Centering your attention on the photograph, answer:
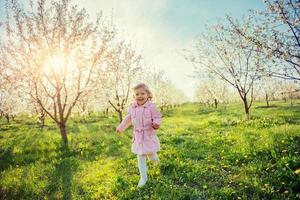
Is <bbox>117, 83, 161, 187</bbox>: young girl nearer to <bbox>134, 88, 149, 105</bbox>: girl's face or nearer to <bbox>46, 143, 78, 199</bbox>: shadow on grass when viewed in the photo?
<bbox>134, 88, 149, 105</bbox>: girl's face

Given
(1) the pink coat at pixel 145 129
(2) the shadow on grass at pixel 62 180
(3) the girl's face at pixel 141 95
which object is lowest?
(2) the shadow on grass at pixel 62 180

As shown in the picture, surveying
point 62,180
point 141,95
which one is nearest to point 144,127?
point 141,95

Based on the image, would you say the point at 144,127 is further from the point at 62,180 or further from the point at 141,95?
the point at 62,180

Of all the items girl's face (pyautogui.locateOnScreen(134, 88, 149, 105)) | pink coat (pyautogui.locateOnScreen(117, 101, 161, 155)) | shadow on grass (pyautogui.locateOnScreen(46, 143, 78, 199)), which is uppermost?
girl's face (pyautogui.locateOnScreen(134, 88, 149, 105))

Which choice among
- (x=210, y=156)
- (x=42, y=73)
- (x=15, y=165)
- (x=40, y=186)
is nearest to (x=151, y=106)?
(x=210, y=156)

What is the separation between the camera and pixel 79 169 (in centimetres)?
932

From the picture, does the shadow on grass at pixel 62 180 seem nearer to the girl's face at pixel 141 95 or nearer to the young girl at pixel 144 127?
the young girl at pixel 144 127

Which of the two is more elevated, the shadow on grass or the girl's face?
the girl's face

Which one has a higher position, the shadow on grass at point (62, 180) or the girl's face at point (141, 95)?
the girl's face at point (141, 95)

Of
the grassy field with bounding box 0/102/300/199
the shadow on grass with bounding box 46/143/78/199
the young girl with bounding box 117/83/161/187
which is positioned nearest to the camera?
the grassy field with bounding box 0/102/300/199

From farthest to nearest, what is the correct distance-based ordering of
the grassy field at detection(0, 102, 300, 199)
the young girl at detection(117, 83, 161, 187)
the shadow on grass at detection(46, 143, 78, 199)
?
the shadow on grass at detection(46, 143, 78, 199) → the young girl at detection(117, 83, 161, 187) → the grassy field at detection(0, 102, 300, 199)

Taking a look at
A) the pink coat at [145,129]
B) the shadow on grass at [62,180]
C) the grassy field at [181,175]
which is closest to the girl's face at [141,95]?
the pink coat at [145,129]

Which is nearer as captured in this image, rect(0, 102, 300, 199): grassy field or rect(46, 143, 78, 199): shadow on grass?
rect(0, 102, 300, 199): grassy field

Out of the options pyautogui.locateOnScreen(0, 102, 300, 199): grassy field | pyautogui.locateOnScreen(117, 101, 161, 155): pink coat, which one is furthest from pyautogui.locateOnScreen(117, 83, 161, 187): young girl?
pyautogui.locateOnScreen(0, 102, 300, 199): grassy field
